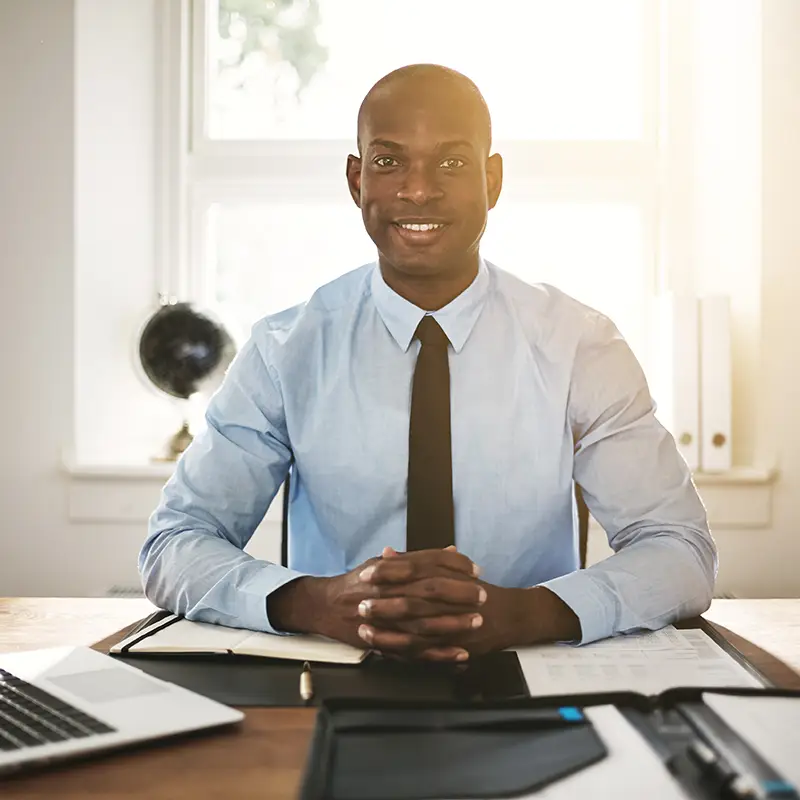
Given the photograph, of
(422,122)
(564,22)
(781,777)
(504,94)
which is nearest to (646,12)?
(564,22)

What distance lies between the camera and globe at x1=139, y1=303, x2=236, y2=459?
8.61 ft

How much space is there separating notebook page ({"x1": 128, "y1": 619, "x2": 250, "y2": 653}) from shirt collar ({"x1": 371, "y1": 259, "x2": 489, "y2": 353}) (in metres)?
0.55

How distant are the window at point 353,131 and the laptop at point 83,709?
2.03 m

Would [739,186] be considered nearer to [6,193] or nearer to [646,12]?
[646,12]

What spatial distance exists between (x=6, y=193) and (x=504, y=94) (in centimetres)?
139

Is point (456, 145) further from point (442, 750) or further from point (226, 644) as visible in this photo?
point (442, 750)

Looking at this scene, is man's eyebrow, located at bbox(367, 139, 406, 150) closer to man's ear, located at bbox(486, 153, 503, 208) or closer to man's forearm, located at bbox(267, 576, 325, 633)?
man's ear, located at bbox(486, 153, 503, 208)

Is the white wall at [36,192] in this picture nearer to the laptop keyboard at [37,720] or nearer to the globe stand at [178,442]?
the globe stand at [178,442]

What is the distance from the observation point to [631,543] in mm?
1422

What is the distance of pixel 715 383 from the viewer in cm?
→ 254

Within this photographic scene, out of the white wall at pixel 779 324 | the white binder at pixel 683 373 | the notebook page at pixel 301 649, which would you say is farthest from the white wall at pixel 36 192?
the white wall at pixel 779 324

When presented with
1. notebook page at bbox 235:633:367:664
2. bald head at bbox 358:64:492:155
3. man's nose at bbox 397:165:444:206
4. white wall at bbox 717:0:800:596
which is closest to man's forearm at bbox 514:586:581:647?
notebook page at bbox 235:633:367:664

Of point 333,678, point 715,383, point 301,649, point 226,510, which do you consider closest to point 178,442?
point 226,510

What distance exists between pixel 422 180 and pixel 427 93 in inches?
5.1
